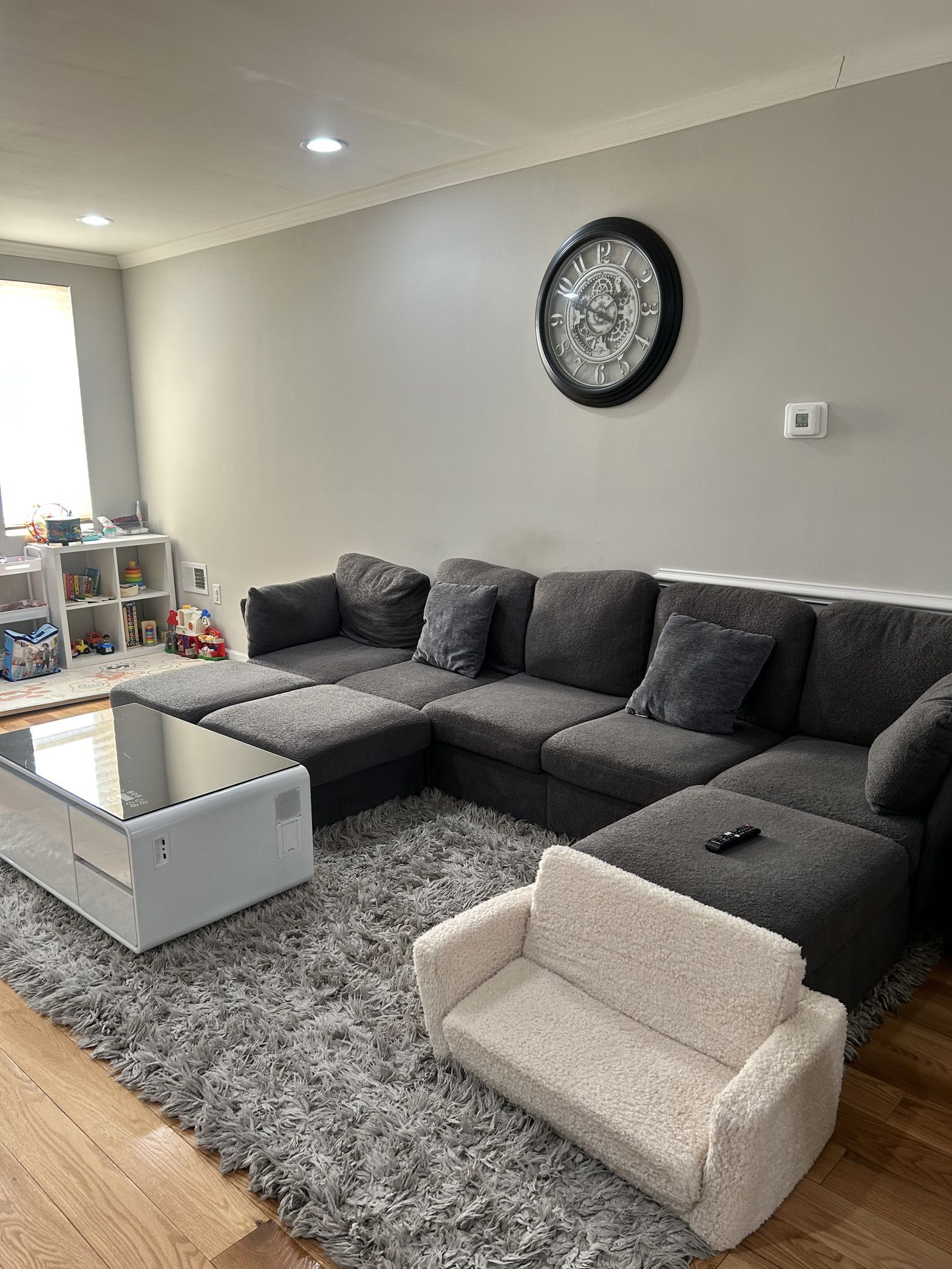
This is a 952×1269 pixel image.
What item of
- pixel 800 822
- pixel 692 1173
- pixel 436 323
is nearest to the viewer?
pixel 692 1173

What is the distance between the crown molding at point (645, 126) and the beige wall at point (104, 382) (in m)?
1.22

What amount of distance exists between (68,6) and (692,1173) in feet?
9.90

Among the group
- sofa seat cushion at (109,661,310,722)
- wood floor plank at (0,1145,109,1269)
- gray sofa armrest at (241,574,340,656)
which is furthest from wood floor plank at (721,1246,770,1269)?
gray sofa armrest at (241,574,340,656)

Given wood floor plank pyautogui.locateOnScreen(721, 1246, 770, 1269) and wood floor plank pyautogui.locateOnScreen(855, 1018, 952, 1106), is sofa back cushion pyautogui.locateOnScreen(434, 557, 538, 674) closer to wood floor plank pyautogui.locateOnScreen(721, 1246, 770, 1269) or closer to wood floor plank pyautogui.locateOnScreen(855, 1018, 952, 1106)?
wood floor plank pyautogui.locateOnScreen(855, 1018, 952, 1106)

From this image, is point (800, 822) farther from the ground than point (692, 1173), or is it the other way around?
point (800, 822)

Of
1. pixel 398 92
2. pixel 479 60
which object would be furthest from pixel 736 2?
pixel 398 92

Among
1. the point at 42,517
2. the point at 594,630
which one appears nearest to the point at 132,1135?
the point at 594,630

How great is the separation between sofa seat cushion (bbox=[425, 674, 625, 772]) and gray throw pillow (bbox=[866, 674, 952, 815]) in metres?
1.08

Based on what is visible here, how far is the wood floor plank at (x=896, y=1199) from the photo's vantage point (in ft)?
5.46

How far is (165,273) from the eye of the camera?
5.61 metres

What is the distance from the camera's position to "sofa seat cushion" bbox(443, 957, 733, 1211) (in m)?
1.64

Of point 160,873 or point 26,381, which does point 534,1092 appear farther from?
point 26,381

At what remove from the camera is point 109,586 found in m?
5.76

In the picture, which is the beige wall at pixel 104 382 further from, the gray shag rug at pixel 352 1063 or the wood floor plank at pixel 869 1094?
the wood floor plank at pixel 869 1094
